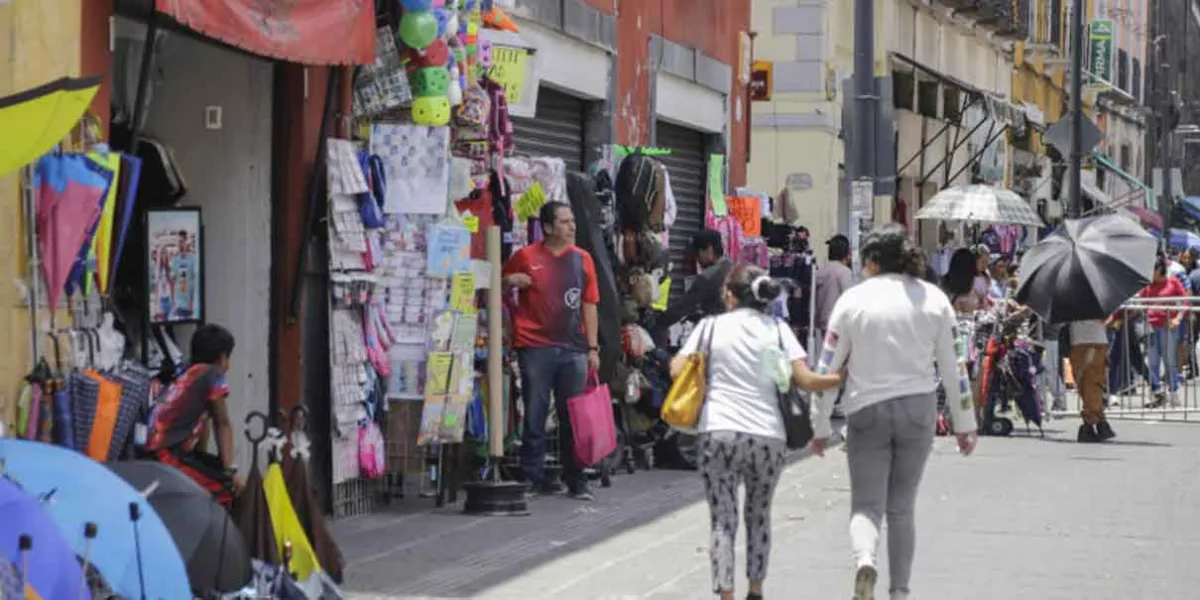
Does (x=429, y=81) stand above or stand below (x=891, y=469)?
above

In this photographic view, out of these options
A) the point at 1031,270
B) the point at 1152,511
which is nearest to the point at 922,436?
the point at 1152,511

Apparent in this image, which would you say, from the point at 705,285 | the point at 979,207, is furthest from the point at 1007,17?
the point at 705,285

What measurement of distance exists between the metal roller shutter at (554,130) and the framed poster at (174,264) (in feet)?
15.6

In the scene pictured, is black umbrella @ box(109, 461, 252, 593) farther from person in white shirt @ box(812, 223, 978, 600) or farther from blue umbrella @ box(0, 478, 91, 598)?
person in white shirt @ box(812, 223, 978, 600)

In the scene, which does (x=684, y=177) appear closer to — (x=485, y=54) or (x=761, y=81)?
(x=761, y=81)

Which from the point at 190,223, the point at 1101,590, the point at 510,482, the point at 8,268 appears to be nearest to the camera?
the point at 8,268

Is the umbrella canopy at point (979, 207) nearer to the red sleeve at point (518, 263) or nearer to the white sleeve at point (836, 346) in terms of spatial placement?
the red sleeve at point (518, 263)

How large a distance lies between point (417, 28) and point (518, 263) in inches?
76.8

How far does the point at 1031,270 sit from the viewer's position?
21.5 metres

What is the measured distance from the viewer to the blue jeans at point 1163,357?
Result: 25797 mm

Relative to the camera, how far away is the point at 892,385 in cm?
1050

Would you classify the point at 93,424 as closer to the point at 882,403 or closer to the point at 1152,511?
the point at 882,403

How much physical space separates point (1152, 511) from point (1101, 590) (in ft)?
13.2

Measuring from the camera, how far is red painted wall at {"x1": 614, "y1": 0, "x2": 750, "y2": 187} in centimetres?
2028
